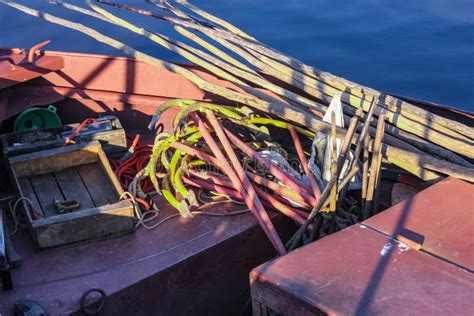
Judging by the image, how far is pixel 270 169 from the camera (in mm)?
3154

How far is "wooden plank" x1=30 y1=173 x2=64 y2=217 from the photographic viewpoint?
3209 mm

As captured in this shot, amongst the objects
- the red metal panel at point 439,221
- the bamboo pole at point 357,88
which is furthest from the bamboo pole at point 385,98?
the red metal panel at point 439,221

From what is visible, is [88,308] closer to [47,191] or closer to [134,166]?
[47,191]

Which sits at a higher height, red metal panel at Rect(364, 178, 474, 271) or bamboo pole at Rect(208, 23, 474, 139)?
bamboo pole at Rect(208, 23, 474, 139)

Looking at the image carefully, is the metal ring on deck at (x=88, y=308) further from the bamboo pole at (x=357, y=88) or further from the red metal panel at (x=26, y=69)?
the bamboo pole at (x=357, y=88)

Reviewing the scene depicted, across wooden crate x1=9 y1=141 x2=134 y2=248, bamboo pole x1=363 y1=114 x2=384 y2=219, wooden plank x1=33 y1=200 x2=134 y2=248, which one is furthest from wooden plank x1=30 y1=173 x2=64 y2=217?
bamboo pole x1=363 y1=114 x2=384 y2=219

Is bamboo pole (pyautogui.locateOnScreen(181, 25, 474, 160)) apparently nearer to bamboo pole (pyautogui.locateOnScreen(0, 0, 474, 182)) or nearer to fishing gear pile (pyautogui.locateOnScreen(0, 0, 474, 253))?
fishing gear pile (pyautogui.locateOnScreen(0, 0, 474, 253))

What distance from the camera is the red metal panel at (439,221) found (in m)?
2.33

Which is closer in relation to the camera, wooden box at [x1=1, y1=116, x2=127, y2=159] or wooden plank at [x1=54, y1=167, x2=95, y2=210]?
wooden plank at [x1=54, y1=167, x2=95, y2=210]

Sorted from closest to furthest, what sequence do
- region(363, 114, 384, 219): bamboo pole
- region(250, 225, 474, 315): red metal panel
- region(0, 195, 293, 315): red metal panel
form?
region(250, 225, 474, 315): red metal panel
region(0, 195, 293, 315): red metal panel
region(363, 114, 384, 219): bamboo pole

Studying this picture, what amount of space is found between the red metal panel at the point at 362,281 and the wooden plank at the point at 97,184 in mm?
1347

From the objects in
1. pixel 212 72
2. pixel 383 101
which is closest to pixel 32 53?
pixel 212 72

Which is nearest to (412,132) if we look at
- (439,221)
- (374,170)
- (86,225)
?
(374,170)

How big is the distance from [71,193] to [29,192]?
218mm
